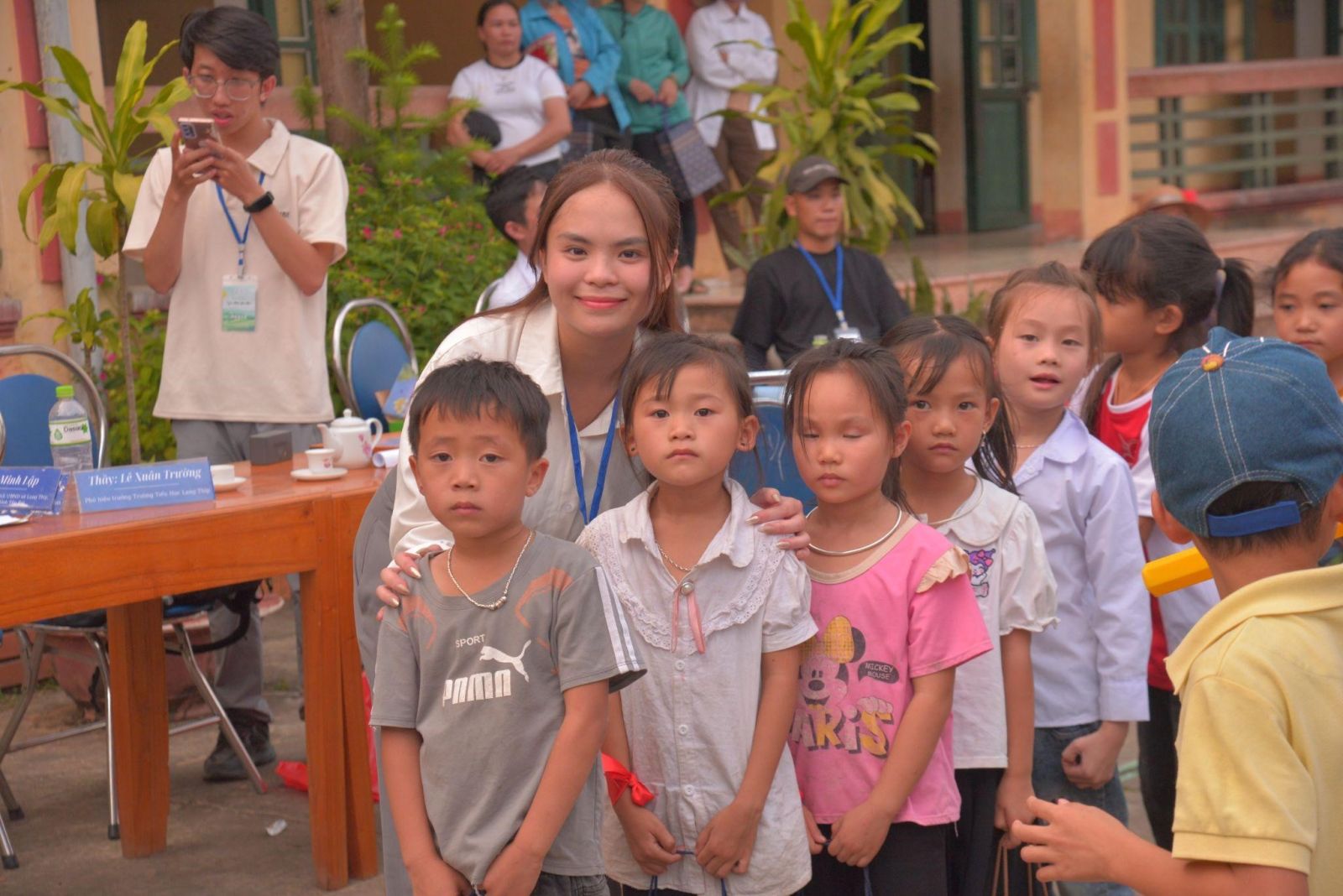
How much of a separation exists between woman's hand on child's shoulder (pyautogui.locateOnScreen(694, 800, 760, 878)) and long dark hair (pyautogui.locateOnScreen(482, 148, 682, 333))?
85 centimetres

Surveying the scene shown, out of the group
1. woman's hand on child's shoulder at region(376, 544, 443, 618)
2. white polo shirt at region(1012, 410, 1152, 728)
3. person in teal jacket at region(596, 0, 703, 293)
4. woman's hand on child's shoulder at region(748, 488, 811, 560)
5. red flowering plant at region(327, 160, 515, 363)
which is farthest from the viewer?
person in teal jacket at region(596, 0, 703, 293)

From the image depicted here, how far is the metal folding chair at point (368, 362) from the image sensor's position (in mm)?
5281

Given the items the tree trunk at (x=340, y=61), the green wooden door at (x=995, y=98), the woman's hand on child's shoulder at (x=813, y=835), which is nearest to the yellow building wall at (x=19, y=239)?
the tree trunk at (x=340, y=61)

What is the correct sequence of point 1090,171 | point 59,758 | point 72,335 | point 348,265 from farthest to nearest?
point 1090,171, point 348,265, point 72,335, point 59,758

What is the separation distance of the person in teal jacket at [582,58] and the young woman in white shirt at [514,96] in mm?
276

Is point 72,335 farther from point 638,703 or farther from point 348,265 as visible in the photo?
point 638,703

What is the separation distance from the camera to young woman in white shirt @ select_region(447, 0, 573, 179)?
7.52 metres

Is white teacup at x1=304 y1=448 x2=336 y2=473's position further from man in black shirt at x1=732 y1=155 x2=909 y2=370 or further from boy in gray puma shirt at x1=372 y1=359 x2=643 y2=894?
man in black shirt at x1=732 y1=155 x2=909 y2=370

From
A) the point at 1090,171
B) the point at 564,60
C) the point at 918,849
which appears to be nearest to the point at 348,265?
the point at 564,60

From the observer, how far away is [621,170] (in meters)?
2.51

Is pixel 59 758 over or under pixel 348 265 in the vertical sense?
under

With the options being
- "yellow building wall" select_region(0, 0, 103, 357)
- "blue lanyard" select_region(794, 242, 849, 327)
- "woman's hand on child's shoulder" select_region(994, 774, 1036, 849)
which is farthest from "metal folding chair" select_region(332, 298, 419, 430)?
"woman's hand on child's shoulder" select_region(994, 774, 1036, 849)

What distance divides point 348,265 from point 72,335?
54.1 inches

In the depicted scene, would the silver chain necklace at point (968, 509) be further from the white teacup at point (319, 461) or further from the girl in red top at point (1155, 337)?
the white teacup at point (319, 461)
